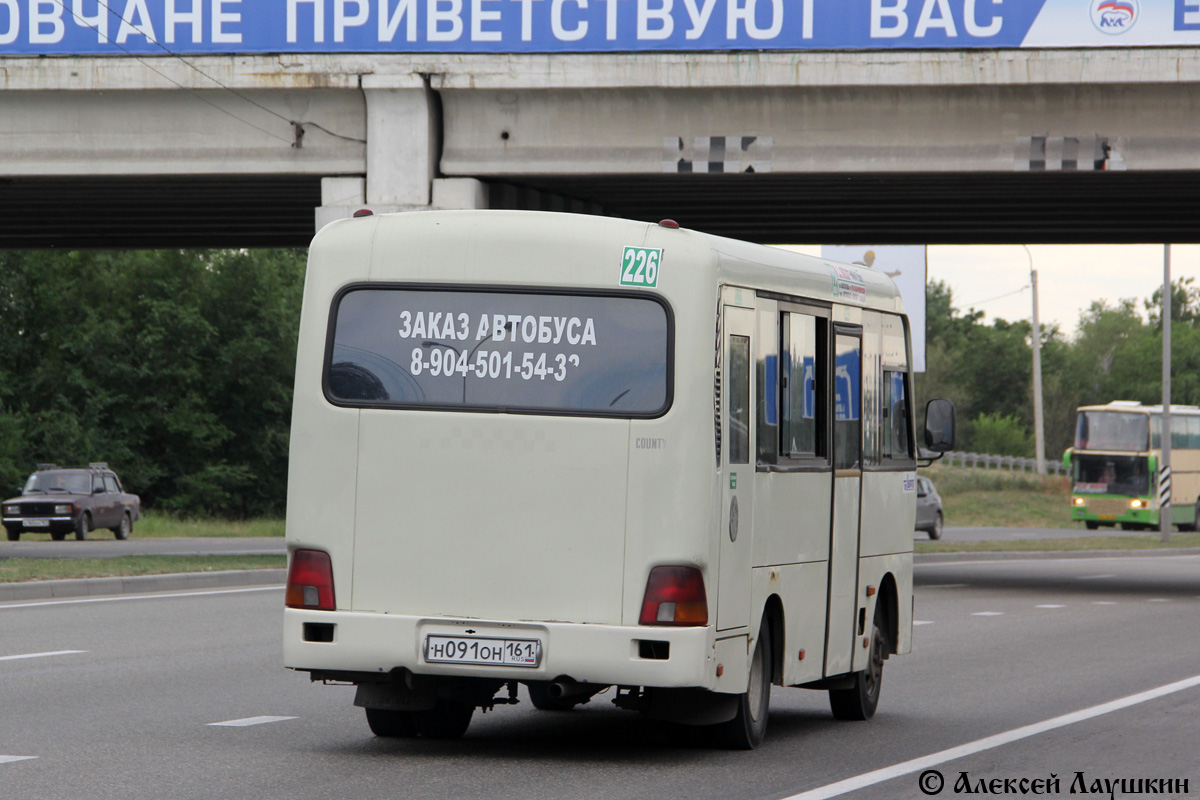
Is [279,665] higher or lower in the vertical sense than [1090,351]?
lower

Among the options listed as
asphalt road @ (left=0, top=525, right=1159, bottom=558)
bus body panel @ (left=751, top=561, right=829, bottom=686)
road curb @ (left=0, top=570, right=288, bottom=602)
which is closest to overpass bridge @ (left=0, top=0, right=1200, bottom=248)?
road curb @ (left=0, top=570, right=288, bottom=602)

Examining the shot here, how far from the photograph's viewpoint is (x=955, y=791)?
834cm

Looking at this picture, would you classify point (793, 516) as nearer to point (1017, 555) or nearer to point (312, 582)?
point (312, 582)

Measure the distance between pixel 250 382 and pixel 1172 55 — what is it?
153 ft

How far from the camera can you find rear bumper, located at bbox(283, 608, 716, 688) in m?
8.62

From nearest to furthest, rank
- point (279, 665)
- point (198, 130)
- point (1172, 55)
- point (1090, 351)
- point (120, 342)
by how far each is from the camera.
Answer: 1. point (279, 665)
2. point (1172, 55)
3. point (198, 130)
4. point (120, 342)
5. point (1090, 351)

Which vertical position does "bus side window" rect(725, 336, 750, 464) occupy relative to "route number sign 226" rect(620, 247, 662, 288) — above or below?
below

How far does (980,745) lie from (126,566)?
53.0ft

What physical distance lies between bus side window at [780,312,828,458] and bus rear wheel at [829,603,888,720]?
1678 millimetres

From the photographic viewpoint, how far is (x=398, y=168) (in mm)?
24641

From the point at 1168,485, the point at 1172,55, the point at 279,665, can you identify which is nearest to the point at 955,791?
the point at 279,665

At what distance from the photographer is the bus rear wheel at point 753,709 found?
9.42 meters

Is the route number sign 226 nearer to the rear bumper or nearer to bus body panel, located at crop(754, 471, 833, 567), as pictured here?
bus body panel, located at crop(754, 471, 833, 567)

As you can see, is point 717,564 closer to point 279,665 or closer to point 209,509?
point 279,665
